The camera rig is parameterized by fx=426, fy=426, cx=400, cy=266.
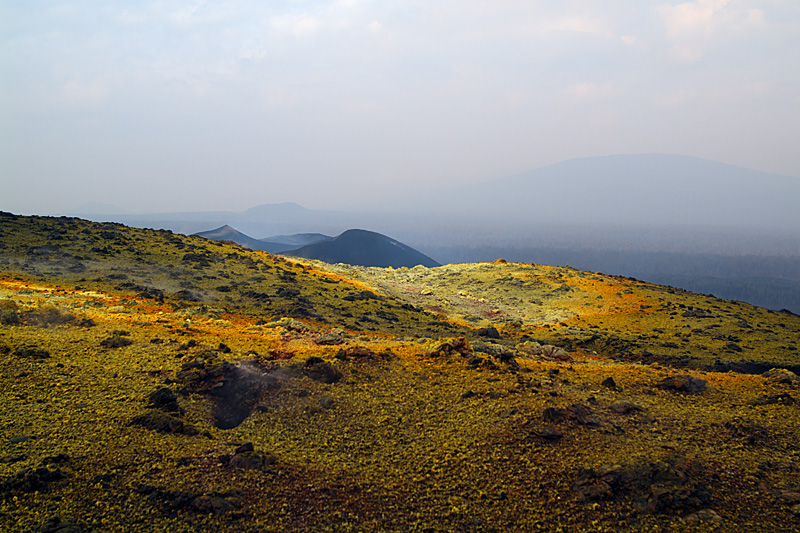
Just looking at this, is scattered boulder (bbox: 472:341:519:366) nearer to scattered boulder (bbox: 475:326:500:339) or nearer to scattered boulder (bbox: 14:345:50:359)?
scattered boulder (bbox: 475:326:500:339)

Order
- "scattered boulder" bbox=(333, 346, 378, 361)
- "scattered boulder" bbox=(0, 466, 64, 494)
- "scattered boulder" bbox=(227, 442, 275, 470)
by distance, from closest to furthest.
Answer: "scattered boulder" bbox=(0, 466, 64, 494), "scattered boulder" bbox=(227, 442, 275, 470), "scattered boulder" bbox=(333, 346, 378, 361)

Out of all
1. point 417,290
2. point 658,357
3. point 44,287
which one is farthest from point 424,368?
point 417,290

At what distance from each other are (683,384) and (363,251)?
11180 cm

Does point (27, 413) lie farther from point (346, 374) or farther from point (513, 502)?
point (513, 502)

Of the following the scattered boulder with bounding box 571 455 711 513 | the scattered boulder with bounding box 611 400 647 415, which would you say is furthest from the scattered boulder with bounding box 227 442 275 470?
the scattered boulder with bounding box 611 400 647 415

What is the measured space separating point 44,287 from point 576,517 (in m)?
23.5

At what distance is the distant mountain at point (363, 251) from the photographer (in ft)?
381

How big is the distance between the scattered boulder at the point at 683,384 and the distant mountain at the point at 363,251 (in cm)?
10127

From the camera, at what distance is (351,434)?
9109 millimetres

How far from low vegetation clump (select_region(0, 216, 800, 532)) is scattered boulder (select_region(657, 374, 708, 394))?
39 millimetres

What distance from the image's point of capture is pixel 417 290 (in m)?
45.4

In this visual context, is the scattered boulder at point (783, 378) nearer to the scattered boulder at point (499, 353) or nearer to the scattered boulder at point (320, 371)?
the scattered boulder at point (499, 353)

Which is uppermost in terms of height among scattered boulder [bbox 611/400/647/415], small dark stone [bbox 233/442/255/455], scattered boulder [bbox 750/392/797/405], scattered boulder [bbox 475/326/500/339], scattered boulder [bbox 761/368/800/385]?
scattered boulder [bbox 761/368/800/385]

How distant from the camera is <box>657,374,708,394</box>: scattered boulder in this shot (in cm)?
1166
